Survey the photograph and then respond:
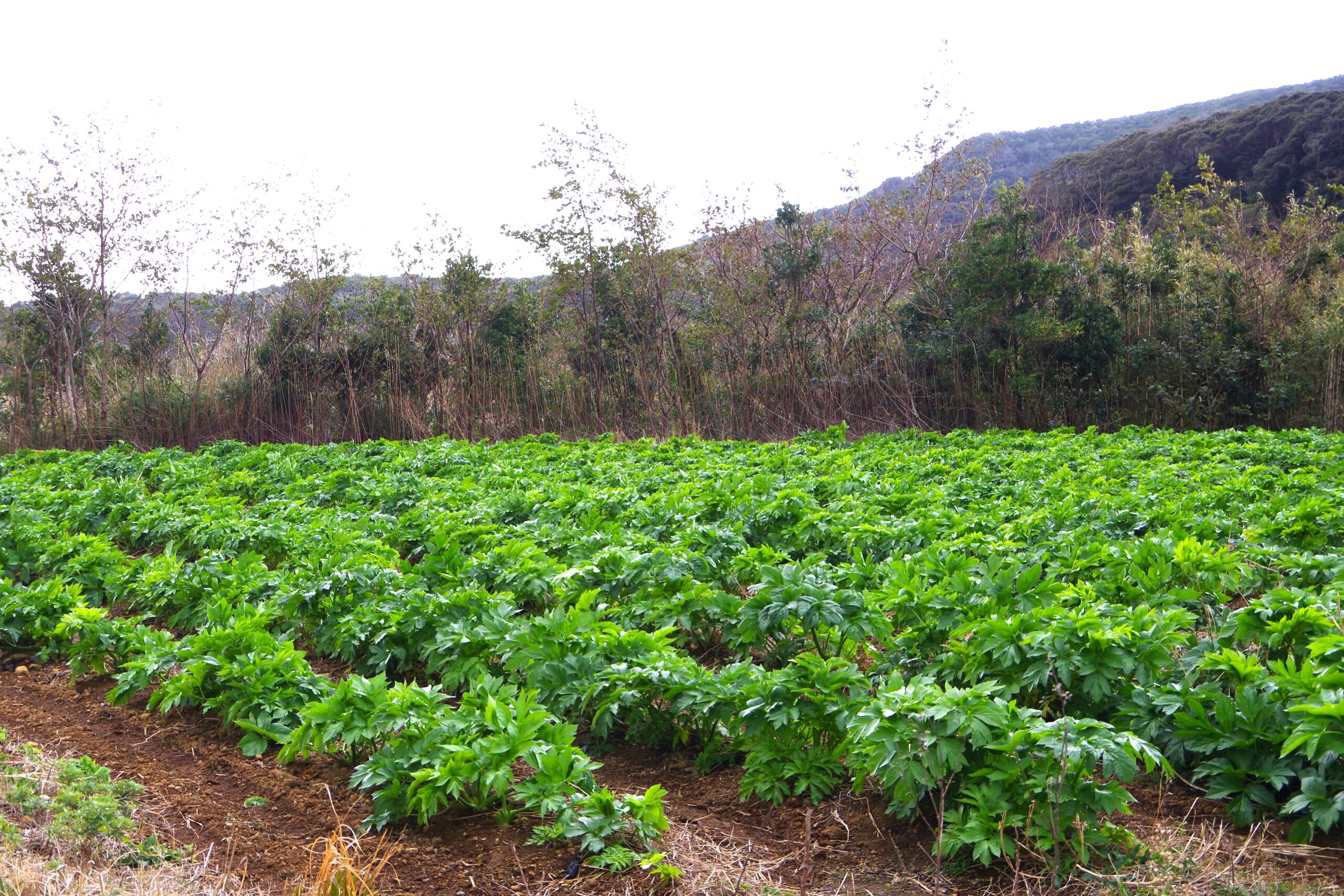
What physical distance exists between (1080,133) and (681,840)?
1931 inches

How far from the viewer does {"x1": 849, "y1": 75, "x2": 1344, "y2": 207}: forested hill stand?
39781mm

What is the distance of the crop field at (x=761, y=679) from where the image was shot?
2629mm

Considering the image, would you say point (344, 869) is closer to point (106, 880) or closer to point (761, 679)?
point (106, 880)

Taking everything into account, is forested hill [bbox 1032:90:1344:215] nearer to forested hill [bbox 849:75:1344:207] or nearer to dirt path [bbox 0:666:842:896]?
forested hill [bbox 849:75:1344:207]

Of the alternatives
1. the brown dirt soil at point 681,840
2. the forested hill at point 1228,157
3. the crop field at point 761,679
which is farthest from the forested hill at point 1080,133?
the brown dirt soil at point 681,840

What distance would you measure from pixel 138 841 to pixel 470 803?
1.04 metres

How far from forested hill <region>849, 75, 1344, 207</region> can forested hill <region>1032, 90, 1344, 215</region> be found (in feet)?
17.3

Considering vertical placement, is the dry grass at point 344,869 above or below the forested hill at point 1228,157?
below

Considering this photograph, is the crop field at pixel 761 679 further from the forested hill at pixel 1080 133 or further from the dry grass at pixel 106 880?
the forested hill at pixel 1080 133

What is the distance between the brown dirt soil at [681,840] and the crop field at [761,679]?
0.02m

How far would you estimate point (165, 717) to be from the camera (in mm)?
4266

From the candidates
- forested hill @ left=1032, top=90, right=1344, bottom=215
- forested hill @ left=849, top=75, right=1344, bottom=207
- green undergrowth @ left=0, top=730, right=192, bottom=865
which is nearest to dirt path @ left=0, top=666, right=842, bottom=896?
green undergrowth @ left=0, top=730, right=192, bottom=865

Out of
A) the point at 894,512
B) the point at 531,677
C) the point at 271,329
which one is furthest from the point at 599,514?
the point at 271,329

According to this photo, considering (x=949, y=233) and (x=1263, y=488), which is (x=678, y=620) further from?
(x=949, y=233)
